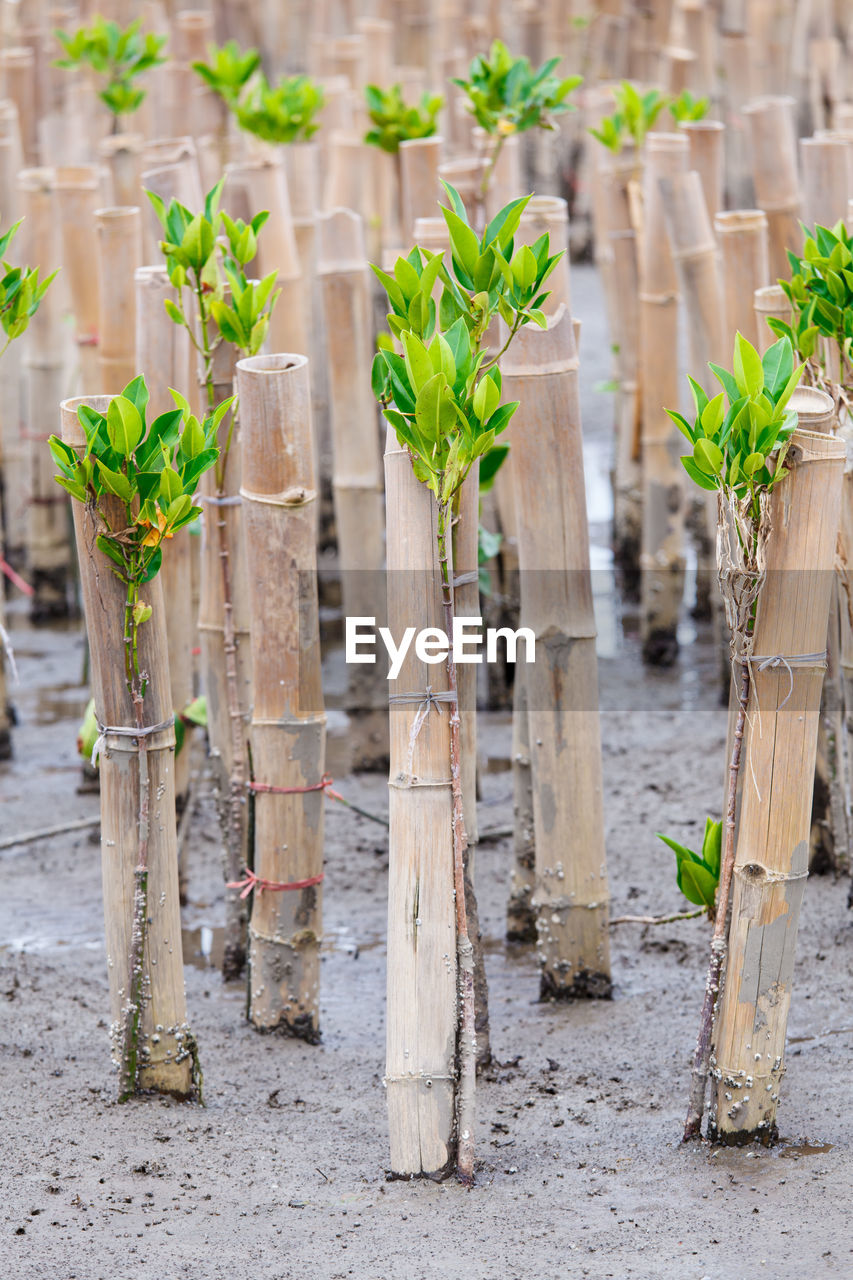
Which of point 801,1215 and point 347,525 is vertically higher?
point 347,525

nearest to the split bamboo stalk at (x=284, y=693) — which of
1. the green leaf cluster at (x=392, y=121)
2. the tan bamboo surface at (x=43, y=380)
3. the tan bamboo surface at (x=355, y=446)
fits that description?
the tan bamboo surface at (x=355, y=446)

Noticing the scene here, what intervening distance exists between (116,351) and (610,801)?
5.21ft

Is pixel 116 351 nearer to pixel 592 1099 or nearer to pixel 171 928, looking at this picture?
pixel 171 928

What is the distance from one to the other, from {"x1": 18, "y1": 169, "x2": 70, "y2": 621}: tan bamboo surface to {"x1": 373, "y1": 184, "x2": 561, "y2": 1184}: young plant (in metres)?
2.63

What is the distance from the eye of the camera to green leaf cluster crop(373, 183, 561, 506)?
1.93 m

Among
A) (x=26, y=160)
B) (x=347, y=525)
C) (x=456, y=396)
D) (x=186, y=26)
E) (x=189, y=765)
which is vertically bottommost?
(x=189, y=765)

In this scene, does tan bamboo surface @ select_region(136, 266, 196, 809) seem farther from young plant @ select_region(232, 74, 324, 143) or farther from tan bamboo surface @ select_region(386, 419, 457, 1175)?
young plant @ select_region(232, 74, 324, 143)

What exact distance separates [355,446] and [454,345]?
5.36 feet

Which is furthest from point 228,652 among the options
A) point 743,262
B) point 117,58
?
point 117,58

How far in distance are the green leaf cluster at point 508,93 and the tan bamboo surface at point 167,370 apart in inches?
53.4

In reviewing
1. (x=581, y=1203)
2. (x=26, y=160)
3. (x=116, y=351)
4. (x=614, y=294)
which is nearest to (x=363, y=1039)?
(x=581, y=1203)

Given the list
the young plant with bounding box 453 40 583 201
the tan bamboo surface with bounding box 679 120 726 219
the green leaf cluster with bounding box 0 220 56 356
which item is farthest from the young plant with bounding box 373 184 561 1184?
the tan bamboo surface with bounding box 679 120 726 219

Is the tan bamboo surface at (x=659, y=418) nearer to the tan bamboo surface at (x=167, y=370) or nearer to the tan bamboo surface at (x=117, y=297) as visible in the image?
the tan bamboo surface at (x=117, y=297)

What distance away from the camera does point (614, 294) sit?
464cm
